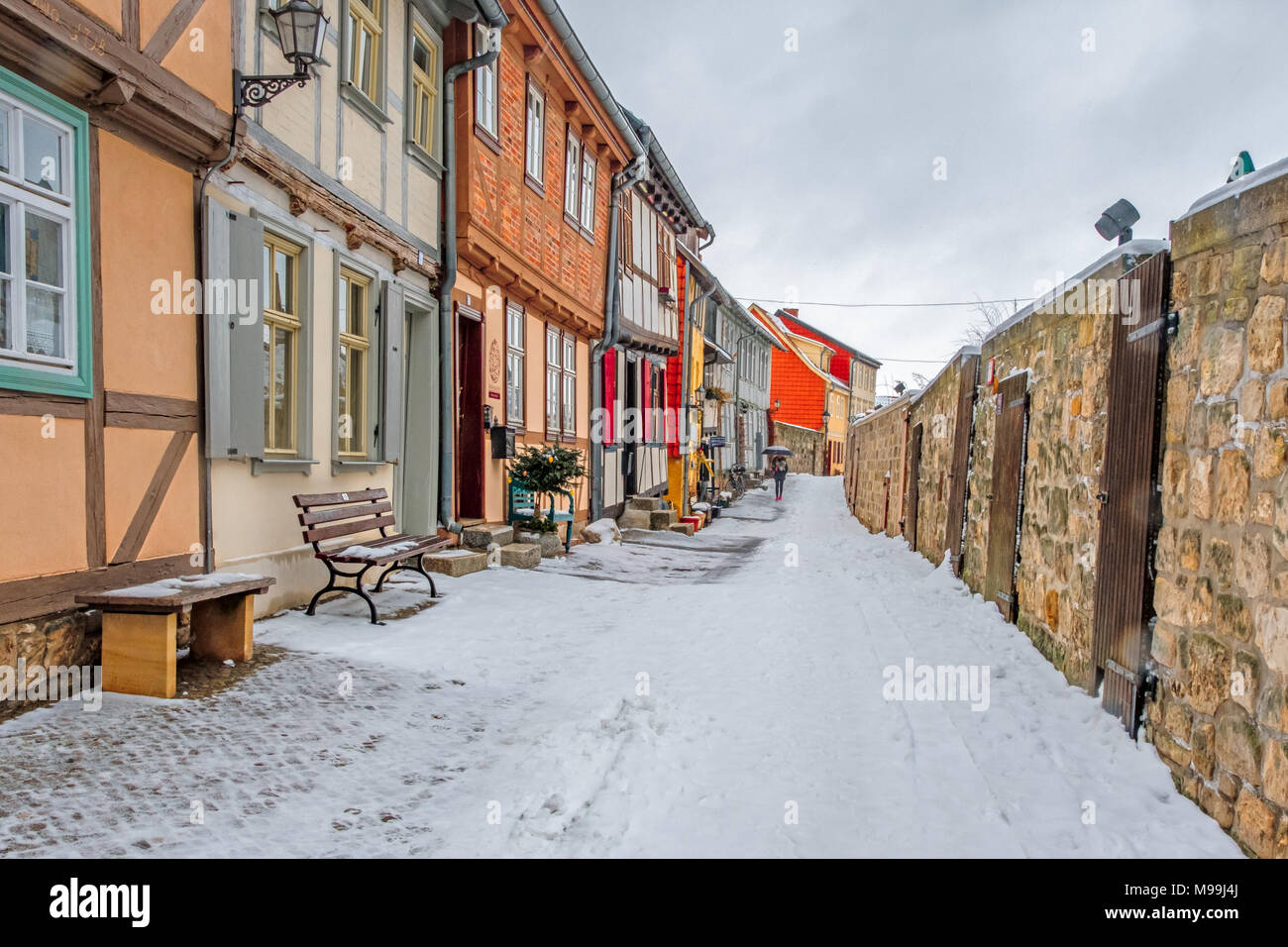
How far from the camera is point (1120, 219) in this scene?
4891 millimetres

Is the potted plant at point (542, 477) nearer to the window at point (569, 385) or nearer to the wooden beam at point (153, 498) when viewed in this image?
the window at point (569, 385)

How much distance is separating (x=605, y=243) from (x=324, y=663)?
33.8 ft

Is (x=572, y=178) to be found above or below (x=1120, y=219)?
above

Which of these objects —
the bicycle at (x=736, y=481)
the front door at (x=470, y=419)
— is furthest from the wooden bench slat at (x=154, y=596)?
the bicycle at (x=736, y=481)

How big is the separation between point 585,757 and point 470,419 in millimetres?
6217

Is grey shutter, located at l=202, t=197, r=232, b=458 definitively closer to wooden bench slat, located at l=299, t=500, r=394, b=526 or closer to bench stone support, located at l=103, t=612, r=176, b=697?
wooden bench slat, located at l=299, t=500, r=394, b=526

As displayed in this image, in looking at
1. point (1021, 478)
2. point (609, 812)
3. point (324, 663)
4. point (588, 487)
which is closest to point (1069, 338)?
point (1021, 478)

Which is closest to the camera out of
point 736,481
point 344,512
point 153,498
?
point 153,498

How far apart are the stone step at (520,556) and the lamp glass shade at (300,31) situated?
5.03m

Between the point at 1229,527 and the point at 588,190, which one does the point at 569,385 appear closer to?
the point at 588,190

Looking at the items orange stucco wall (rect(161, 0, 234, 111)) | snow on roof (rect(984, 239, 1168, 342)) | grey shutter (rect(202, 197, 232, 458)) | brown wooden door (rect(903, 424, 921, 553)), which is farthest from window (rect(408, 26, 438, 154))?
brown wooden door (rect(903, 424, 921, 553))

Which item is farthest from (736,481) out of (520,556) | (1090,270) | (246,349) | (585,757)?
(585,757)

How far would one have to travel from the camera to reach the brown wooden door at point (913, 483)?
1197 cm

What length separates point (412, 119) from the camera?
301 inches
